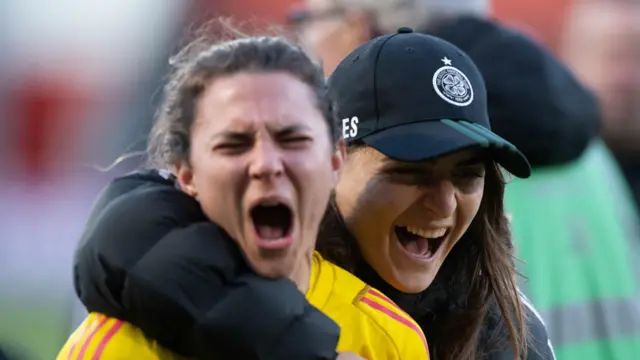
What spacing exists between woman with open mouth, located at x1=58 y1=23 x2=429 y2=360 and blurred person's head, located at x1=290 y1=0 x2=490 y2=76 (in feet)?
5.16

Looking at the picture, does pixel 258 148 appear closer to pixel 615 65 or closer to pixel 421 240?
pixel 421 240

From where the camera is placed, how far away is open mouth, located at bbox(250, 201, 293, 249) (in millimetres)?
1437

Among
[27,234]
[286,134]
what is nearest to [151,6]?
[27,234]

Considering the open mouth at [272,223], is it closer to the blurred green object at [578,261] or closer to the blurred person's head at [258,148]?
the blurred person's head at [258,148]

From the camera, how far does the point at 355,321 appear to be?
1.61m

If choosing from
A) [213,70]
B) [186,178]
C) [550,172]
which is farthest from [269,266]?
[550,172]

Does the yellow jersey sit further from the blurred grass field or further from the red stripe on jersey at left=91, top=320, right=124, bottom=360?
the blurred grass field

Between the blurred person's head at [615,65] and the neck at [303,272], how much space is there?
9.38ft

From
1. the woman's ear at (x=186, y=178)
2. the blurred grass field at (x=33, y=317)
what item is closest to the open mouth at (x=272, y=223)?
the woman's ear at (x=186, y=178)

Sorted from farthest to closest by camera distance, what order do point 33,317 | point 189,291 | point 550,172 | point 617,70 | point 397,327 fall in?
point 33,317
point 617,70
point 550,172
point 397,327
point 189,291

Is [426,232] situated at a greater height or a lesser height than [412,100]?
lesser

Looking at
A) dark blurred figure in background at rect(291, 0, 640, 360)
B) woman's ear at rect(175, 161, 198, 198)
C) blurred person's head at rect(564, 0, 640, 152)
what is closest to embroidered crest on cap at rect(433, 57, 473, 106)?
woman's ear at rect(175, 161, 198, 198)

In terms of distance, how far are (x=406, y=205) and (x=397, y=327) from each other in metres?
0.24

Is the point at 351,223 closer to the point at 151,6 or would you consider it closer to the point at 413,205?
the point at 413,205
